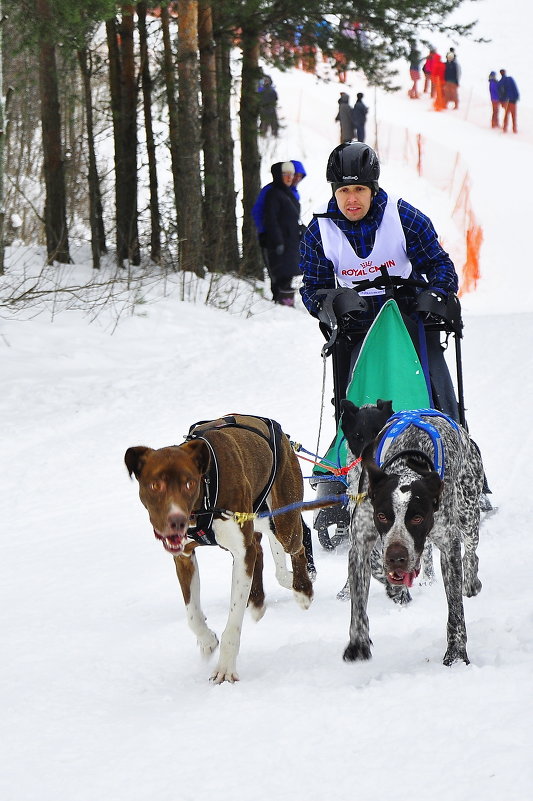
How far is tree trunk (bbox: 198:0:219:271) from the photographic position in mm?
15141

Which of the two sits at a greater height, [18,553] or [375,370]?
[375,370]

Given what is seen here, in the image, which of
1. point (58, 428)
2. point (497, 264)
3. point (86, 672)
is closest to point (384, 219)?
point (86, 672)

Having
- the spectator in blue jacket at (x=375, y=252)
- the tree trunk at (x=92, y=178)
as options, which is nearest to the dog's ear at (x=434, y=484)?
the spectator in blue jacket at (x=375, y=252)

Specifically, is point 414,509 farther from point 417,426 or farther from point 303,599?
point 303,599

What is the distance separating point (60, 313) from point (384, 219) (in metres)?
7.56

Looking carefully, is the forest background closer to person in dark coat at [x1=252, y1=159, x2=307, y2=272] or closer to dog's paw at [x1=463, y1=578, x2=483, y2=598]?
person in dark coat at [x1=252, y1=159, x2=307, y2=272]

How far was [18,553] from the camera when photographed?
5.77 metres

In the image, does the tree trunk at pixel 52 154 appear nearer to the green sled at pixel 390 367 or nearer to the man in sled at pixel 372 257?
the man in sled at pixel 372 257

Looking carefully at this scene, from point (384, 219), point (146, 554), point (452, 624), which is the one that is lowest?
point (146, 554)

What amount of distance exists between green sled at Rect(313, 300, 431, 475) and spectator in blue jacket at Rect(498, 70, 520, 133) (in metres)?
27.5

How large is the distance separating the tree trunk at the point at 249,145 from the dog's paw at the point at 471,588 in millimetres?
12318

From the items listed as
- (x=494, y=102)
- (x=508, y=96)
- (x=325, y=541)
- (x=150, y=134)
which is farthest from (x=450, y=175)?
(x=325, y=541)

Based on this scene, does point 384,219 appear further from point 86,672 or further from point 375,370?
point 86,672

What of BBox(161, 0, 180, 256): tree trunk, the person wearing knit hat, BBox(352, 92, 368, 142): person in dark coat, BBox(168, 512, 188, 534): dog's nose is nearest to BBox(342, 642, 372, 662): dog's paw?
BBox(168, 512, 188, 534): dog's nose
